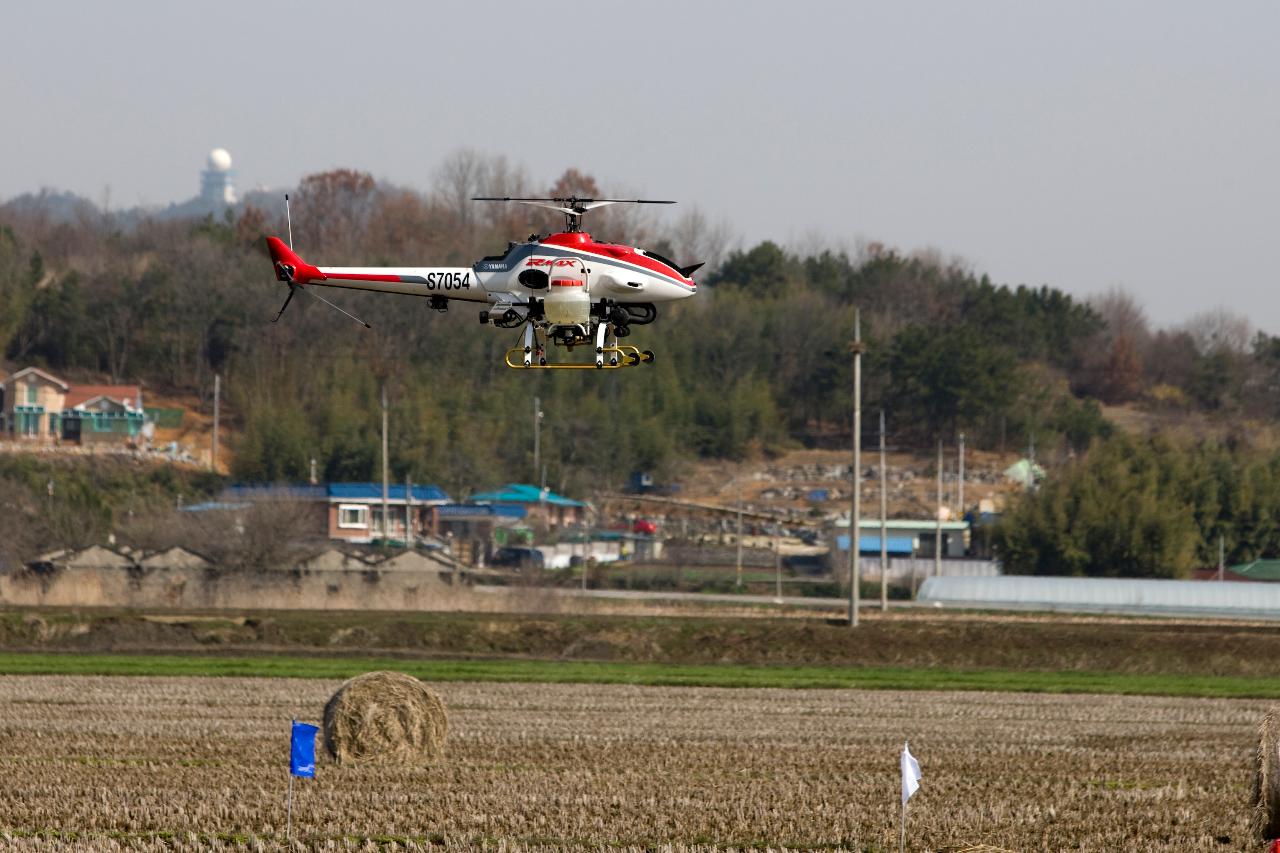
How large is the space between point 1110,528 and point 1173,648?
48664mm

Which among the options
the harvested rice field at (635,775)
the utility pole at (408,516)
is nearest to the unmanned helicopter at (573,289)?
the harvested rice field at (635,775)

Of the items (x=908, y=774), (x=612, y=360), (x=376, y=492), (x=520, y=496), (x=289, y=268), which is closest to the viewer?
(x=908, y=774)

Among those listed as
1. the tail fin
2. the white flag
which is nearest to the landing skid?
the tail fin

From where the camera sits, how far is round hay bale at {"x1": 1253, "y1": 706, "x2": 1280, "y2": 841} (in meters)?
22.6

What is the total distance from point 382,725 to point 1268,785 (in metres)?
15.5

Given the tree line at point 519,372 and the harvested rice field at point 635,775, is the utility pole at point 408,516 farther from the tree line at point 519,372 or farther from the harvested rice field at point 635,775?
the harvested rice field at point 635,775

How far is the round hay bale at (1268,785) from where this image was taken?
74.3 ft

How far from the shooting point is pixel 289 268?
94.1ft

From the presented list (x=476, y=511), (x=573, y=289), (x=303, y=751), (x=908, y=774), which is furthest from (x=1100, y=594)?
(x=303, y=751)

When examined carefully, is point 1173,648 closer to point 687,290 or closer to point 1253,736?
point 1253,736

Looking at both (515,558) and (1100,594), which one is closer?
(1100,594)

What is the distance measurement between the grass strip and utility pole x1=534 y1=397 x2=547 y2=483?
239ft

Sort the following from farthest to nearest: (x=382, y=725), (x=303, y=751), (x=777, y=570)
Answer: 1. (x=777, y=570)
2. (x=382, y=725)
3. (x=303, y=751)

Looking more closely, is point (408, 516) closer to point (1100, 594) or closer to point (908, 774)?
point (1100, 594)
